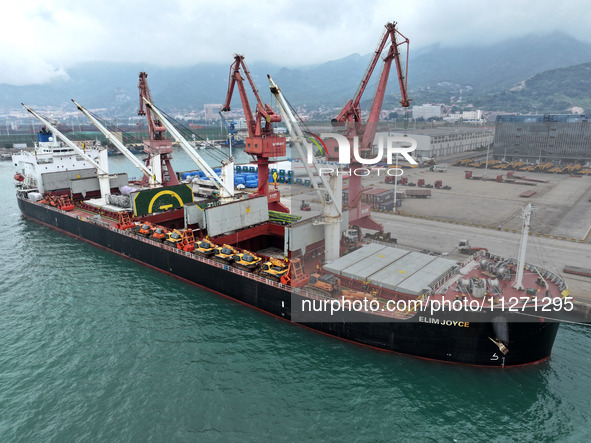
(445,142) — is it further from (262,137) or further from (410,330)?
(410,330)

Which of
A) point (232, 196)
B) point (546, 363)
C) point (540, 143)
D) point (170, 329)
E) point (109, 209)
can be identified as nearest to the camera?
point (546, 363)

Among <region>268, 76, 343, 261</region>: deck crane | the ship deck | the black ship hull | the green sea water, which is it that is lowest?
the green sea water

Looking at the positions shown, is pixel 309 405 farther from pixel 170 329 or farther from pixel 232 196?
pixel 232 196

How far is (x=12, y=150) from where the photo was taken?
158 meters

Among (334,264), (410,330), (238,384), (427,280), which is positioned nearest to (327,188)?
(334,264)

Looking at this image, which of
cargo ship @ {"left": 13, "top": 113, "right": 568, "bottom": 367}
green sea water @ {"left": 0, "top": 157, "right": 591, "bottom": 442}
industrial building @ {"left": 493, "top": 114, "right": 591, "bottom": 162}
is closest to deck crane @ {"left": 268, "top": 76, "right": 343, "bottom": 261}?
cargo ship @ {"left": 13, "top": 113, "right": 568, "bottom": 367}

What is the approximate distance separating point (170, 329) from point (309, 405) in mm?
13522

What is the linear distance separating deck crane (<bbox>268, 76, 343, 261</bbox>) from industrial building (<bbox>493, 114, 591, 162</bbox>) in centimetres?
10369

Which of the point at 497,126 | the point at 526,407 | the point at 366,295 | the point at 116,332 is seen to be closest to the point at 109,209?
the point at 116,332

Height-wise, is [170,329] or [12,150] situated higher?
[12,150]

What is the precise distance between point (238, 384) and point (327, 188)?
16348mm

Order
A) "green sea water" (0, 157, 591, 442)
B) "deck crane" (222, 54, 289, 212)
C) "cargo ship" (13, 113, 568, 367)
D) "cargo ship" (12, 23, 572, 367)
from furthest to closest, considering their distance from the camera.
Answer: "deck crane" (222, 54, 289, 212) < "cargo ship" (12, 23, 572, 367) < "cargo ship" (13, 113, 568, 367) < "green sea water" (0, 157, 591, 442)

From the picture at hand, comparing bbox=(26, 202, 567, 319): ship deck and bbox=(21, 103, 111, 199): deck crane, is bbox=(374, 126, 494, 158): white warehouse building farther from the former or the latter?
bbox=(26, 202, 567, 319): ship deck

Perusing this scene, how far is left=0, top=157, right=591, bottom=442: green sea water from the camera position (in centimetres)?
2073
